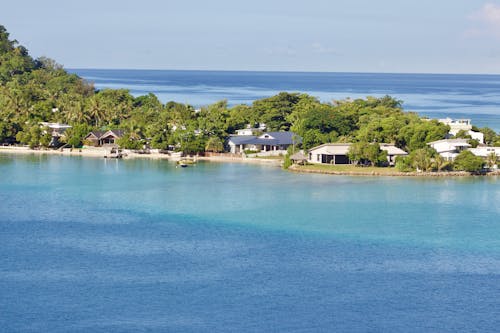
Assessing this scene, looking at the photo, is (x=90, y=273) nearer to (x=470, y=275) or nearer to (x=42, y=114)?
(x=470, y=275)

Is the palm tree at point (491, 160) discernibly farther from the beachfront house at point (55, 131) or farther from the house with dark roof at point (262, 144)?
the beachfront house at point (55, 131)

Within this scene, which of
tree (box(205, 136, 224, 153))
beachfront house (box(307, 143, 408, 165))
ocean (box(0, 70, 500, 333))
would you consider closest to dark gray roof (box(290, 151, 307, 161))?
beachfront house (box(307, 143, 408, 165))

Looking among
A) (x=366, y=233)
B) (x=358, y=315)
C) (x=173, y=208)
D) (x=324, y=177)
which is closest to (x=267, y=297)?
(x=358, y=315)

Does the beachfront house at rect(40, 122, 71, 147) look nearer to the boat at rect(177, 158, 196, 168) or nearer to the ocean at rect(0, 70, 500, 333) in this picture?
the boat at rect(177, 158, 196, 168)

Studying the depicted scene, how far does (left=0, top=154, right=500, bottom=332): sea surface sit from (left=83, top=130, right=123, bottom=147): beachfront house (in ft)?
45.5

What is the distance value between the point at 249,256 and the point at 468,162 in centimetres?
1987

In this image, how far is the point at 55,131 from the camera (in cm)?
5444

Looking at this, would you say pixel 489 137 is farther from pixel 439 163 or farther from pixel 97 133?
pixel 97 133

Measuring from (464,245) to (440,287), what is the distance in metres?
4.90

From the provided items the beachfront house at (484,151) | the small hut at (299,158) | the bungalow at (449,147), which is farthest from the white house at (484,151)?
the small hut at (299,158)

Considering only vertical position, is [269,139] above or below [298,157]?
above

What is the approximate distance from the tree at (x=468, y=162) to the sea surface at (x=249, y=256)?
2.20 meters

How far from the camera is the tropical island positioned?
42312 millimetres

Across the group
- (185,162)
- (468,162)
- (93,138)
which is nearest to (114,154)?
(93,138)
